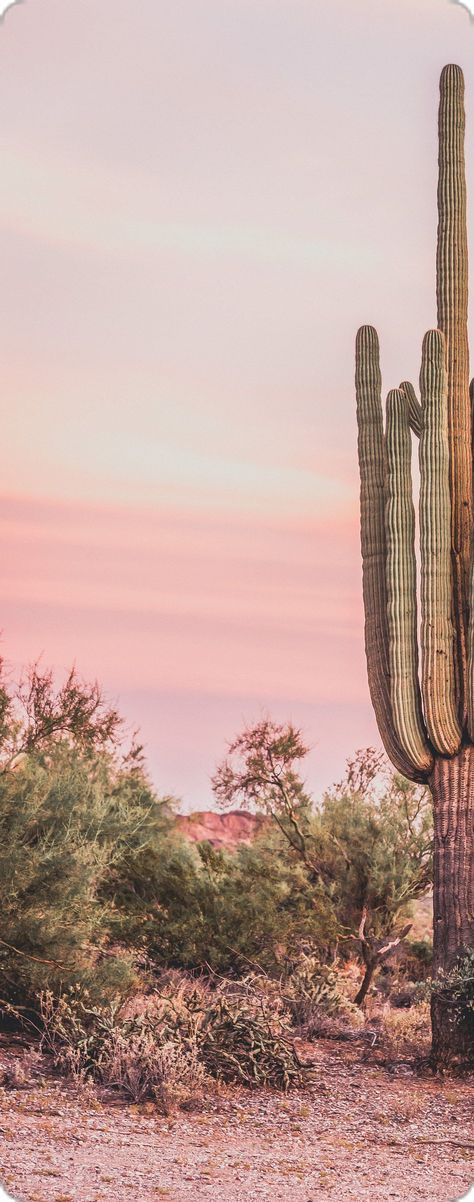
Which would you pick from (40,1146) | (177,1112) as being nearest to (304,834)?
(177,1112)

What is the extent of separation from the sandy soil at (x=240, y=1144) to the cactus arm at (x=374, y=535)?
2.87 metres

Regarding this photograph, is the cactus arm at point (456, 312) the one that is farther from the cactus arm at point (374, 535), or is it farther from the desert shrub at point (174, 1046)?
the desert shrub at point (174, 1046)

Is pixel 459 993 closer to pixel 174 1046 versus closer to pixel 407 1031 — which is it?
pixel 407 1031

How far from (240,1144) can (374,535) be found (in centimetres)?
508

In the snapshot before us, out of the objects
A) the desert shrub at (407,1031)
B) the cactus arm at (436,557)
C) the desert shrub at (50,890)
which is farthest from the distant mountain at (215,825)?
the cactus arm at (436,557)

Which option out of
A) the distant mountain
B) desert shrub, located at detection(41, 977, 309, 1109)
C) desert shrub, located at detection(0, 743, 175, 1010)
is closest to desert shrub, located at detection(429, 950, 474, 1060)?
desert shrub, located at detection(41, 977, 309, 1109)

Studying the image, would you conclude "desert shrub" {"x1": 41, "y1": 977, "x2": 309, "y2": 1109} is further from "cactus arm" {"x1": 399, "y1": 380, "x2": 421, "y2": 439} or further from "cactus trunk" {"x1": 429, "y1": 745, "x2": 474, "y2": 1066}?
"cactus arm" {"x1": 399, "y1": 380, "x2": 421, "y2": 439}

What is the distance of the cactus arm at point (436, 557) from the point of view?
10.2 m

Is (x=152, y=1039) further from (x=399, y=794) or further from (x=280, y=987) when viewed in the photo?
(x=399, y=794)

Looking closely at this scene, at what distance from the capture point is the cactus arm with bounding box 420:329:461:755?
10211mm

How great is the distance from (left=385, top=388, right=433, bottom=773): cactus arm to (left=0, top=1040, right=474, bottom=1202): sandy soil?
2.70 m

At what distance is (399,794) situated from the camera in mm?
14539

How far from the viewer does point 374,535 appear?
10.9 m

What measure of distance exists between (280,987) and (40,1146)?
4.69 meters
